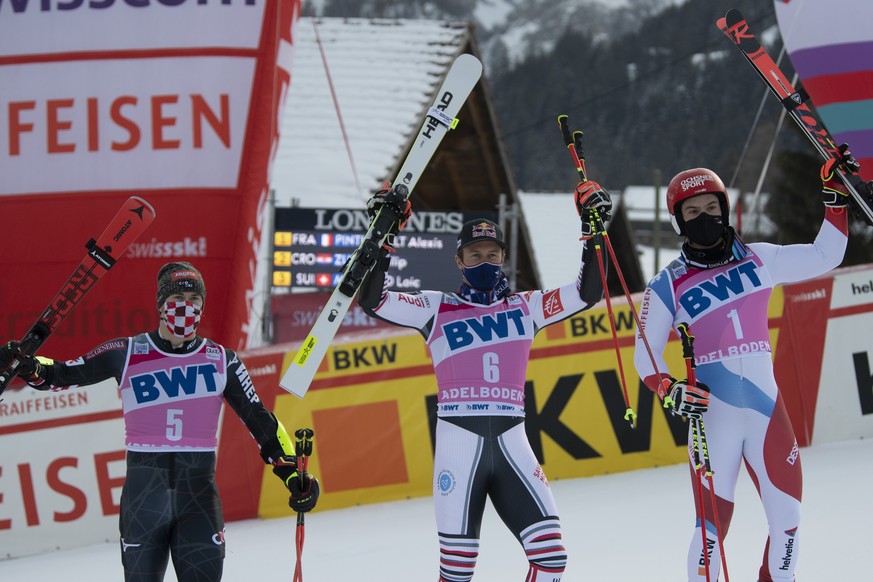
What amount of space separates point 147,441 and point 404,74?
46.5ft

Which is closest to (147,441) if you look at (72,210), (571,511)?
(571,511)

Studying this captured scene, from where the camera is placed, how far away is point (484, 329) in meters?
5.06

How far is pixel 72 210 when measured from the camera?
33.6 feet

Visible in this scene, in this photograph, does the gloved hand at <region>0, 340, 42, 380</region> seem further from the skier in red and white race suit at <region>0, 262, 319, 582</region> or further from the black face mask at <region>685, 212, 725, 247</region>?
the black face mask at <region>685, 212, 725, 247</region>

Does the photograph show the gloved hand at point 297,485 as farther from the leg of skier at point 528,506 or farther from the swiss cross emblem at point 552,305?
the swiss cross emblem at point 552,305

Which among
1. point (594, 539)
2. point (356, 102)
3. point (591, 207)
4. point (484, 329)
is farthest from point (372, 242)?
point (356, 102)

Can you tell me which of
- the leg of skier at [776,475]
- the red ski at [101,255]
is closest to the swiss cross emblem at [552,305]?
the leg of skier at [776,475]

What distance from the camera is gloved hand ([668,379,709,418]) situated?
15.3ft

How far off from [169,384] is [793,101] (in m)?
3.27

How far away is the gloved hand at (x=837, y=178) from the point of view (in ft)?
16.4

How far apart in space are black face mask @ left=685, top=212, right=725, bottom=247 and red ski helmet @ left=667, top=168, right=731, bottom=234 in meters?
0.05

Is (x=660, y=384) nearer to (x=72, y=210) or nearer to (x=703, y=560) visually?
(x=703, y=560)

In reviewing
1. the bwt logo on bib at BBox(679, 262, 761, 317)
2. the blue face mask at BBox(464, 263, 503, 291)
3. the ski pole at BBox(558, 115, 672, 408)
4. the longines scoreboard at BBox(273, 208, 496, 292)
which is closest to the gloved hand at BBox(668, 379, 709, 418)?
the ski pole at BBox(558, 115, 672, 408)

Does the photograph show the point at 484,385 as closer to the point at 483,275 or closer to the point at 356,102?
the point at 483,275
